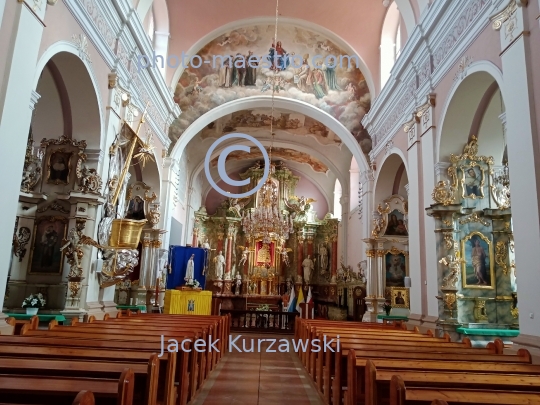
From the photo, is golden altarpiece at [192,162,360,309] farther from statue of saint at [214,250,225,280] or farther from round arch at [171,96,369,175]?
round arch at [171,96,369,175]

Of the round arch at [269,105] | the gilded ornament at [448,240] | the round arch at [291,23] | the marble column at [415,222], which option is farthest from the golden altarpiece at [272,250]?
the gilded ornament at [448,240]

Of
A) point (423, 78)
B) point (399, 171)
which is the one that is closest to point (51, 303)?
point (423, 78)

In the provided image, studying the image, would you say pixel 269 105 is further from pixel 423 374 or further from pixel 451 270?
pixel 423 374

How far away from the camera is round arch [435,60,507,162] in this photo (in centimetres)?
601

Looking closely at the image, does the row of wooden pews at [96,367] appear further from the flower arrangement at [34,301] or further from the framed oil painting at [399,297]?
the framed oil painting at [399,297]

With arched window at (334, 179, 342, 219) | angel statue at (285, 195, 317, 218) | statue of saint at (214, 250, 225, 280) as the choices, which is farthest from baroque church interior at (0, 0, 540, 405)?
angel statue at (285, 195, 317, 218)

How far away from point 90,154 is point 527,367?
6.80m

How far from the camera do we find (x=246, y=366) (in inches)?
255

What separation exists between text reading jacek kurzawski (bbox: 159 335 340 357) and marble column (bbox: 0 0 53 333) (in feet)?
7.15

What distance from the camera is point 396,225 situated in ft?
38.5

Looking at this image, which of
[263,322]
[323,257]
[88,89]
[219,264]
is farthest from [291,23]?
[219,264]

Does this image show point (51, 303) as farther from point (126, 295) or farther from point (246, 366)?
point (126, 295)

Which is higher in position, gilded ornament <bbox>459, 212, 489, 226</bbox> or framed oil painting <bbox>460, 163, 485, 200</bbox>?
framed oil painting <bbox>460, 163, 485, 200</bbox>

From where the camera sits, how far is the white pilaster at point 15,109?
4.82 metres
